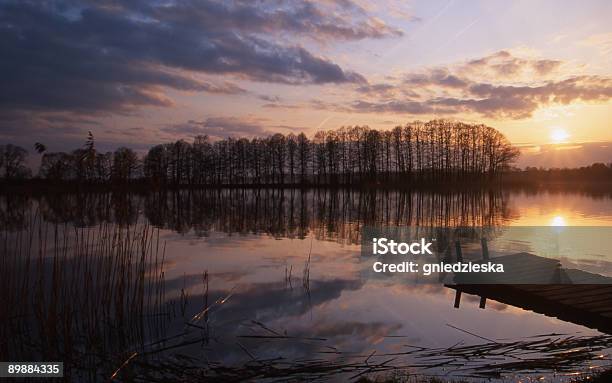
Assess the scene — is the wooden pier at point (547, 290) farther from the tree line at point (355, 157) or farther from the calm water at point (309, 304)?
the tree line at point (355, 157)

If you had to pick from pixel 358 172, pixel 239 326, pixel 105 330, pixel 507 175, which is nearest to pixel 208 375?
pixel 239 326

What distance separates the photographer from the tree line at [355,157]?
114938 mm

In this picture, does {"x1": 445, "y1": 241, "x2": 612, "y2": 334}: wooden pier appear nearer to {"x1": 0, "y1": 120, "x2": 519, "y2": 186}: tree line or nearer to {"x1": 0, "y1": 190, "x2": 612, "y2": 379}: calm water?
{"x1": 0, "y1": 190, "x2": 612, "y2": 379}: calm water

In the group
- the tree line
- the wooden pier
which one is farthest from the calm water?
the tree line

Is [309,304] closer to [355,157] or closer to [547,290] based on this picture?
[547,290]

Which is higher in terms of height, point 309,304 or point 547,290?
point 547,290

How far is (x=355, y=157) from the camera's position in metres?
117

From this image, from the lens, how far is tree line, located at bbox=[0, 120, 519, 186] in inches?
4525

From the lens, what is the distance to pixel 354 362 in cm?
780

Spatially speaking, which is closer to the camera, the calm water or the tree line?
the calm water

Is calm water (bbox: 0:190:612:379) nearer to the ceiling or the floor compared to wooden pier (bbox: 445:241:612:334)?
nearer to the floor

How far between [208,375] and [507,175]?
128 m

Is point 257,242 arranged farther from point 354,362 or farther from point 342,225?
point 354,362

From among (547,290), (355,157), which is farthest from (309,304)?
(355,157)
